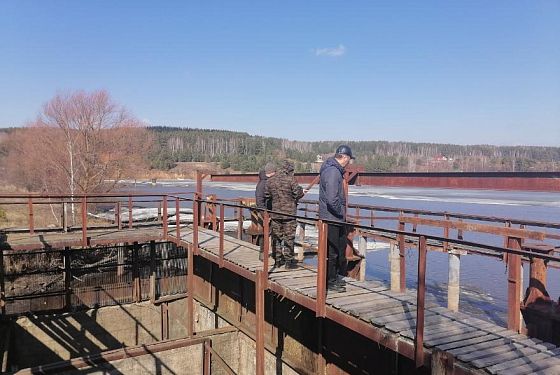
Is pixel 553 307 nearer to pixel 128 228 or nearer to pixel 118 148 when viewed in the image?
pixel 128 228

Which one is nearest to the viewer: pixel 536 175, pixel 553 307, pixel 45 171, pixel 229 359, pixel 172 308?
pixel 553 307

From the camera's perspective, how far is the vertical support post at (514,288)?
5992mm

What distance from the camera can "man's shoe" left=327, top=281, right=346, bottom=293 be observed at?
5938 mm

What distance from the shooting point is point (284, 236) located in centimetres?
707

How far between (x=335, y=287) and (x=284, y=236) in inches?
55.8

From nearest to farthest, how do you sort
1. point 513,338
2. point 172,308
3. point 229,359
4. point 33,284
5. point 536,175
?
point 513,338 → point 536,175 → point 229,359 → point 172,308 → point 33,284

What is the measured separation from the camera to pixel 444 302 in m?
14.0

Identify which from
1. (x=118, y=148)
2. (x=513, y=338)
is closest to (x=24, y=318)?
(x=513, y=338)

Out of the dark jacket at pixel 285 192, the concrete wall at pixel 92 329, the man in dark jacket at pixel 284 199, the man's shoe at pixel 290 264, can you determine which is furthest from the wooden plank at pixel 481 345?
the concrete wall at pixel 92 329

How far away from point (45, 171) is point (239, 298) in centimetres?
2988

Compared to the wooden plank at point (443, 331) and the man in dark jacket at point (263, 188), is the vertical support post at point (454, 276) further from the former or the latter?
the wooden plank at point (443, 331)

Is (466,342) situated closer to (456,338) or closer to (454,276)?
(456,338)

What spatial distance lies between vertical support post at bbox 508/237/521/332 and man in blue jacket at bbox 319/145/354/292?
90.2 inches

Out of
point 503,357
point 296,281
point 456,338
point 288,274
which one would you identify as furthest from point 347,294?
point 503,357
